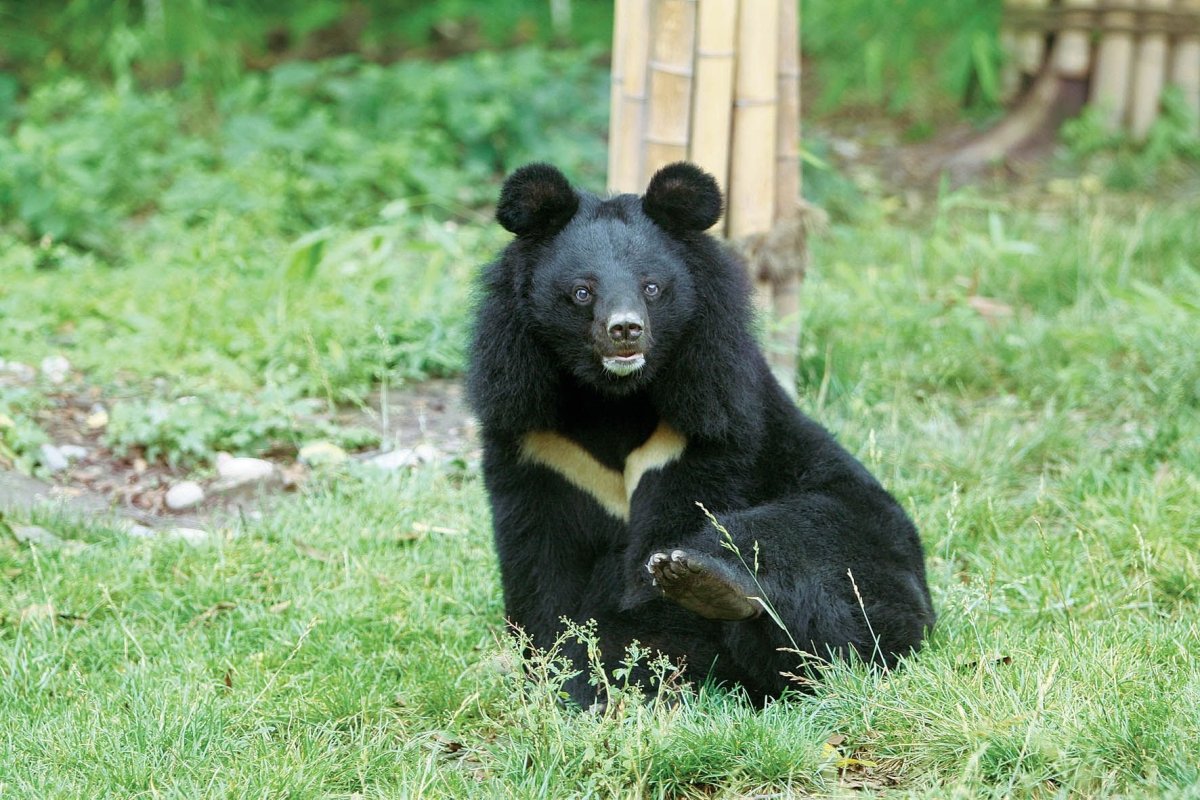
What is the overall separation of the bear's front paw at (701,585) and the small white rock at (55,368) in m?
3.62

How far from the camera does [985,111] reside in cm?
992

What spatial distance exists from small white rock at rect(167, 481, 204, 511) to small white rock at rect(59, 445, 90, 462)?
47 centimetres

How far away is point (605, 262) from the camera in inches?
139

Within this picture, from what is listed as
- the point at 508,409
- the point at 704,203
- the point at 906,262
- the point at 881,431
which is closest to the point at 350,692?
the point at 508,409

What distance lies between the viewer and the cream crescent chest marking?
145 inches

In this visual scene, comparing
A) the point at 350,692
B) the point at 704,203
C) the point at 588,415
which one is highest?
the point at 704,203

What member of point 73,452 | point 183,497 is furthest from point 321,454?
point 73,452

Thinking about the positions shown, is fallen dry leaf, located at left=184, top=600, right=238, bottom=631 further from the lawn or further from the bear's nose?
the bear's nose

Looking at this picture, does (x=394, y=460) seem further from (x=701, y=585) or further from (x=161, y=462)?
(x=701, y=585)

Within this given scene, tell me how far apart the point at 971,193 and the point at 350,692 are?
6.18 meters

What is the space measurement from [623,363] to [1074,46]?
694cm

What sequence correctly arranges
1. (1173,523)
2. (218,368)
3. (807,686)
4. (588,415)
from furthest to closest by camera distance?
1. (218,368)
2. (1173,523)
3. (588,415)
4. (807,686)

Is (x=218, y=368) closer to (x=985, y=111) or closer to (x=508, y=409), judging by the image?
(x=508, y=409)

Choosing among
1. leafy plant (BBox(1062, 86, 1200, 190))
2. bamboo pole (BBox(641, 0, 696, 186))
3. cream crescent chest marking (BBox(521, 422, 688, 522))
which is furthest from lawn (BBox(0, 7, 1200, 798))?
bamboo pole (BBox(641, 0, 696, 186))
